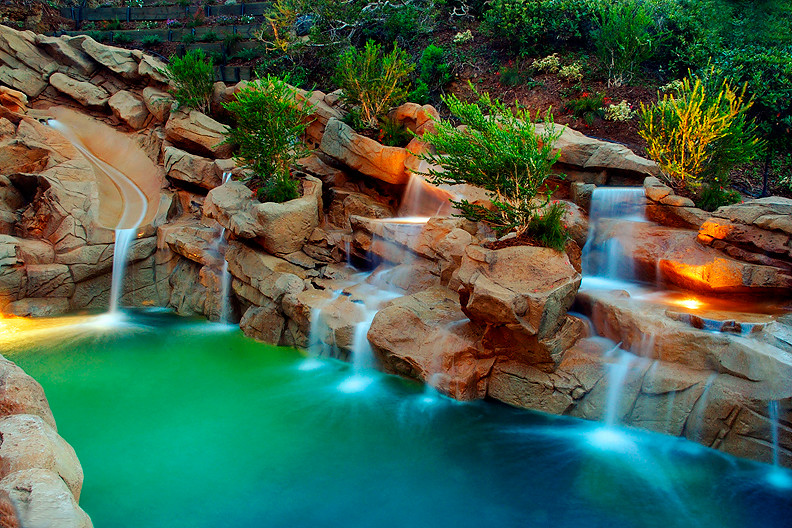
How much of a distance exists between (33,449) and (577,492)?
493 cm

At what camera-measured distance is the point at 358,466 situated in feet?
18.8

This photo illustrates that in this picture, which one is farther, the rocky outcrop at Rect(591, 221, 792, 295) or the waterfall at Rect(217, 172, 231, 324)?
the waterfall at Rect(217, 172, 231, 324)

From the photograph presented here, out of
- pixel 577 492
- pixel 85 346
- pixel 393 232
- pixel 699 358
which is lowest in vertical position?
pixel 85 346

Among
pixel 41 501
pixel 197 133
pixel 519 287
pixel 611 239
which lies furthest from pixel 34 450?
pixel 197 133

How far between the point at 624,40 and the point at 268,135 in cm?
962

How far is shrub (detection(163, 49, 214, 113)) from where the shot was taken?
13.2 metres

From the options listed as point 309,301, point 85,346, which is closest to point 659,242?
point 309,301

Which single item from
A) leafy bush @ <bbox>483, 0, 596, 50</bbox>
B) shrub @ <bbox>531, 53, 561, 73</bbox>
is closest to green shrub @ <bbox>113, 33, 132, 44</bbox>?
leafy bush @ <bbox>483, 0, 596, 50</bbox>

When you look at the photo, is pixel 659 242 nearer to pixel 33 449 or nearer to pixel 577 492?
pixel 577 492

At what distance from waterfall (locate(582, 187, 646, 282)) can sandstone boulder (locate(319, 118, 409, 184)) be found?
4.27 m

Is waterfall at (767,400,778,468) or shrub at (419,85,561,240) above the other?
shrub at (419,85,561,240)

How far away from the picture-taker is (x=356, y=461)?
5.81 meters

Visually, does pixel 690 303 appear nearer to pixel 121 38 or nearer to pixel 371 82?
pixel 371 82

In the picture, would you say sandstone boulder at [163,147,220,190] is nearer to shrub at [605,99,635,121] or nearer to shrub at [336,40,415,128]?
shrub at [336,40,415,128]
